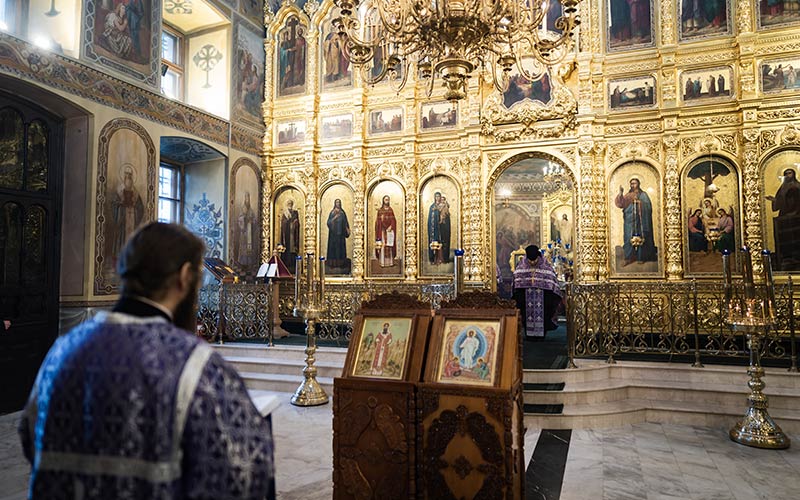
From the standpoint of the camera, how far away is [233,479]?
52.5 inches

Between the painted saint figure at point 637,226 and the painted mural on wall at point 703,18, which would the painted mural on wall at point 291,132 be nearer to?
the painted saint figure at point 637,226

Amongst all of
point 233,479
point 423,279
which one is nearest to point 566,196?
point 423,279

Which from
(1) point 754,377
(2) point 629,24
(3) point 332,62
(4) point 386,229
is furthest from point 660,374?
(3) point 332,62

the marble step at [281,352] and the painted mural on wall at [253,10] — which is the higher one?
the painted mural on wall at [253,10]

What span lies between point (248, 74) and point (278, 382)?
26.7 ft

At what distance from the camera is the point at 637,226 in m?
10.4

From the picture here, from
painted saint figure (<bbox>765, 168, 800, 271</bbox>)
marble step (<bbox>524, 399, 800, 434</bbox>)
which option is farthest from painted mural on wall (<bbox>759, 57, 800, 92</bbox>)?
marble step (<bbox>524, 399, 800, 434</bbox>)

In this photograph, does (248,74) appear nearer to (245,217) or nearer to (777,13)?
(245,217)

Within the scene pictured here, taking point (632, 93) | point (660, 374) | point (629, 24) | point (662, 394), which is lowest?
point (662, 394)

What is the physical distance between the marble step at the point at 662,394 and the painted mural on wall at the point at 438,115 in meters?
7.06

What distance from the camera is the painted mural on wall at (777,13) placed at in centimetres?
965

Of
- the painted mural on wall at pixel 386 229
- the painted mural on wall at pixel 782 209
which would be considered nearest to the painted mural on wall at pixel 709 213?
the painted mural on wall at pixel 782 209

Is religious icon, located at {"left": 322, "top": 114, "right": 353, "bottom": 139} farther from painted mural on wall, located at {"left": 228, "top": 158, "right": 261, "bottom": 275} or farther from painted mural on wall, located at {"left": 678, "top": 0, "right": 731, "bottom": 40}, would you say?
painted mural on wall, located at {"left": 678, "top": 0, "right": 731, "bottom": 40}

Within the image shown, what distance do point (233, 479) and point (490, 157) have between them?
1075cm
